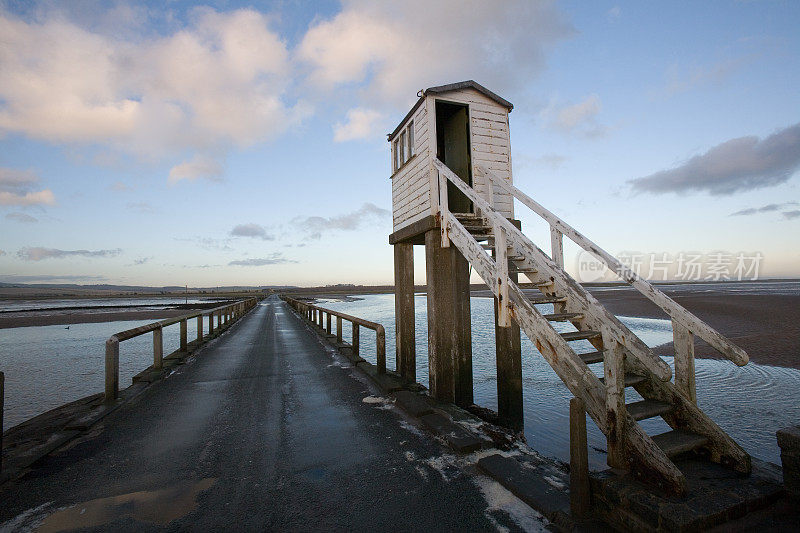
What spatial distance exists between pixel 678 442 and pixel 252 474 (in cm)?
388

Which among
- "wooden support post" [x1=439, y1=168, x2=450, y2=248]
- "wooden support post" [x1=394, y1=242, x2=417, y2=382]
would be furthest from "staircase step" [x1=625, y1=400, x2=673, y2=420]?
"wooden support post" [x1=394, y1=242, x2=417, y2=382]

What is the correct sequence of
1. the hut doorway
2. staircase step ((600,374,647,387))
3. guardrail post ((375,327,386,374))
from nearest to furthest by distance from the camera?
staircase step ((600,374,647,387)) < guardrail post ((375,327,386,374)) < the hut doorway

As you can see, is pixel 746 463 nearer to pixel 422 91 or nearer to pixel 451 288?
pixel 451 288

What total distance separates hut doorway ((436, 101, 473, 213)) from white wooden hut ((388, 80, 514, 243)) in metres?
1.16

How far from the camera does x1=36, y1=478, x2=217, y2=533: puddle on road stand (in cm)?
287

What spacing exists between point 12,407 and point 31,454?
15.5 feet

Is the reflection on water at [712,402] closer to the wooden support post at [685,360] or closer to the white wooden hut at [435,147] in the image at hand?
the wooden support post at [685,360]

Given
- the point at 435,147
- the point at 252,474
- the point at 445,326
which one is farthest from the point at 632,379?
the point at 435,147

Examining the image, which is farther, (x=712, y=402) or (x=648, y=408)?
(x=712, y=402)

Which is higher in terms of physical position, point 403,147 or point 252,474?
point 403,147

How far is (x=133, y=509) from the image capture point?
3.05m

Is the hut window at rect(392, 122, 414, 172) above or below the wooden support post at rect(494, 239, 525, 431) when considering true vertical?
above

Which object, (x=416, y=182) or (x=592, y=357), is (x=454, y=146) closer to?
(x=416, y=182)

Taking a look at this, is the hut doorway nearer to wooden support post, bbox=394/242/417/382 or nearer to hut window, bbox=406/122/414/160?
hut window, bbox=406/122/414/160
